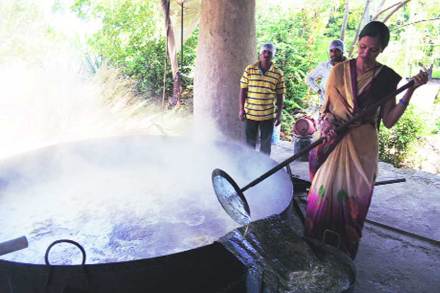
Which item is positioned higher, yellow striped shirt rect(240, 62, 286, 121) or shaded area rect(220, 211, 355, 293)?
yellow striped shirt rect(240, 62, 286, 121)

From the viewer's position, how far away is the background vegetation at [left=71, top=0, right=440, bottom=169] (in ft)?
24.0

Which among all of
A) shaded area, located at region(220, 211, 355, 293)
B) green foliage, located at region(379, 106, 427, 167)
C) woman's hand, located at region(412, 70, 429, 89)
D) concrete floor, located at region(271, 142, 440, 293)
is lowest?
concrete floor, located at region(271, 142, 440, 293)

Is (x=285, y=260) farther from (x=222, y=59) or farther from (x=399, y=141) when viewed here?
(x=399, y=141)

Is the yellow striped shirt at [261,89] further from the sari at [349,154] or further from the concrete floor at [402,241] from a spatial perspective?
the sari at [349,154]

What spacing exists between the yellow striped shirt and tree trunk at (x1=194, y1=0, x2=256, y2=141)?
1.57 feet

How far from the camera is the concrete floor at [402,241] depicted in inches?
108

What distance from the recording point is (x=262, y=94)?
4363mm

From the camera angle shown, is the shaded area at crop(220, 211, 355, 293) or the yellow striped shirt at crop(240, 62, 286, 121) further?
the yellow striped shirt at crop(240, 62, 286, 121)

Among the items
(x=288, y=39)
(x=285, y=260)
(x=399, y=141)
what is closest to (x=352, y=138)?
(x=285, y=260)

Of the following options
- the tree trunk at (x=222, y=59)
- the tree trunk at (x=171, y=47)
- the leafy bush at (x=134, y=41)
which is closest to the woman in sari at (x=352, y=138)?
the tree trunk at (x=222, y=59)

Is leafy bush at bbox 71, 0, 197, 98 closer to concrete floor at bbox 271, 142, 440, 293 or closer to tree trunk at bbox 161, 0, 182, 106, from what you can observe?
tree trunk at bbox 161, 0, 182, 106

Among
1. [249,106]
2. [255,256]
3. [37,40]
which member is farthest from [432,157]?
[37,40]

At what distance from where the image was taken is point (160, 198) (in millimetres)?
3152

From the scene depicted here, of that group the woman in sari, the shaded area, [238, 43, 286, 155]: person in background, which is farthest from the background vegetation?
the shaded area
